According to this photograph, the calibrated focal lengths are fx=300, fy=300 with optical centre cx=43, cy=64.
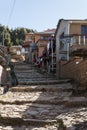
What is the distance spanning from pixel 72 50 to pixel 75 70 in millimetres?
1348

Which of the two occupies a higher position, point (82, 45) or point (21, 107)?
point (82, 45)

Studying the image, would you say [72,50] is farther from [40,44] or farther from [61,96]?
[40,44]

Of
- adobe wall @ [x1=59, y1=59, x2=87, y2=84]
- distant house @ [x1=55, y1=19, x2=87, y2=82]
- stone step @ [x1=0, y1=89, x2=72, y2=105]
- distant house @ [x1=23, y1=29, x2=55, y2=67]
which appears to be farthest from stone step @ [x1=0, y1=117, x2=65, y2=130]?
distant house @ [x1=23, y1=29, x2=55, y2=67]

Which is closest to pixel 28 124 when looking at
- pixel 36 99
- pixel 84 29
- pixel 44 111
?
pixel 44 111

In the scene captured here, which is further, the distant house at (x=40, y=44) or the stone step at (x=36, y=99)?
the distant house at (x=40, y=44)

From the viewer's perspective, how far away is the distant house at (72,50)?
57.6 feet

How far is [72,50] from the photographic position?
19.5 meters

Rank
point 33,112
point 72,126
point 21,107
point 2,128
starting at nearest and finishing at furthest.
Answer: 1. point 72,126
2. point 2,128
3. point 33,112
4. point 21,107

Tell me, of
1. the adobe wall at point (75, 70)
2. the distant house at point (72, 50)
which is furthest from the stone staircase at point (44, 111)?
the distant house at point (72, 50)

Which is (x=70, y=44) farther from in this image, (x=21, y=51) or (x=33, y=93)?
(x=21, y=51)

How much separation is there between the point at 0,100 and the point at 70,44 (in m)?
10.0

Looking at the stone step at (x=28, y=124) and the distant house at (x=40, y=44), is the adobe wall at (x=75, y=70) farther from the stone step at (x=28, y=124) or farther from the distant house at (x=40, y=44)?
the distant house at (x=40, y=44)

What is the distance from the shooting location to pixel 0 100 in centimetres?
1362

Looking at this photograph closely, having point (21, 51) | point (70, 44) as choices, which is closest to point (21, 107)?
point (70, 44)
